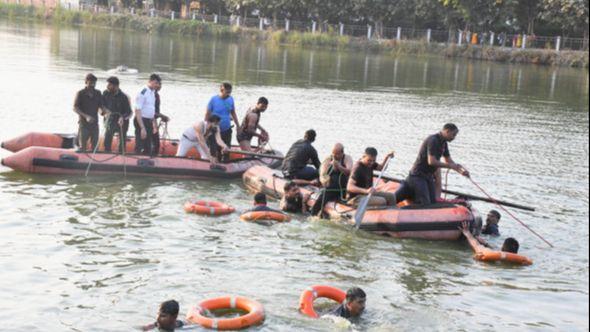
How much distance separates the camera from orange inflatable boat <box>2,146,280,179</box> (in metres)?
16.0

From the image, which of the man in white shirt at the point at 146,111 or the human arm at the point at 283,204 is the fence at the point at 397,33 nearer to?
the man in white shirt at the point at 146,111

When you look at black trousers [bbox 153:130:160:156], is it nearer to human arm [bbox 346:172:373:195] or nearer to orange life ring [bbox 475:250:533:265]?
human arm [bbox 346:172:373:195]

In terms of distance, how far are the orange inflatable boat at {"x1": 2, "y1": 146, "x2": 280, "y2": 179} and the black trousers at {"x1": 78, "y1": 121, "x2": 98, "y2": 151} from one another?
1.06 feet

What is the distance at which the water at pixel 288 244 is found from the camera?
10.3 meters

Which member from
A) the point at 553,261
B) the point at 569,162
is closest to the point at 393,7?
the point at 569,162

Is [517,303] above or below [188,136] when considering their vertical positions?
below

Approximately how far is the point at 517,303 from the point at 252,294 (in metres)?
3.67

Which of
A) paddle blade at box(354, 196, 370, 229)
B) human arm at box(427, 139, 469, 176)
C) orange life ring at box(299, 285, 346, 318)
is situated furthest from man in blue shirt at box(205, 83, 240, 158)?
orange life ring at box(299, 285, 346, 318)

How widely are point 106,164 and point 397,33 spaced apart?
1913 inches

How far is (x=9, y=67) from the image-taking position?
34.4 m

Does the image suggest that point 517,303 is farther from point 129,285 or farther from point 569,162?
point 569,162

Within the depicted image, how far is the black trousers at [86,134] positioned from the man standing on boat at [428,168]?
21.5 ft

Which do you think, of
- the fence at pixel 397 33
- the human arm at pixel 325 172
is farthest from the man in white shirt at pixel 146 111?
the fence at pixel 397 33

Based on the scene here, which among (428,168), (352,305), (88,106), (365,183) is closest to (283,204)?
(365,183)
